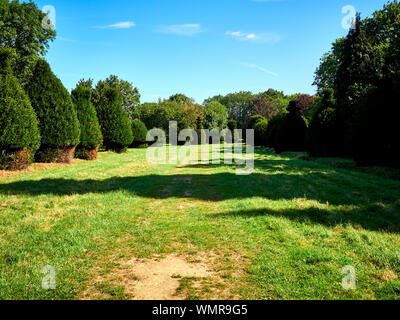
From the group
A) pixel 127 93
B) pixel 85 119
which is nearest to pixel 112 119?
pixel 85 119

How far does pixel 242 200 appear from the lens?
5840 mm

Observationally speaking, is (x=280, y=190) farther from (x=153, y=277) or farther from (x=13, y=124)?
(x=13, y=124)

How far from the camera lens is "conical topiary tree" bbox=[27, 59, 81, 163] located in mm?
Result: 11062

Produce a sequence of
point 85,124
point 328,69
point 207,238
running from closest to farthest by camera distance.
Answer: point 207,238, point 85,124, point 328,69

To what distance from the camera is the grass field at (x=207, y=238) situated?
2568mm

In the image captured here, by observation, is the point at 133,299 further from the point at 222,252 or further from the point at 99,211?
the point at 99,211

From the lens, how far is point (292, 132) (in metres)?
20.5

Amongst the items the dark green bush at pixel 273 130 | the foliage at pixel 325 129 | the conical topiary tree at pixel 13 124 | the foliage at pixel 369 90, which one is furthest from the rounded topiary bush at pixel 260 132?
the conical topiary tree at pixel 13 124

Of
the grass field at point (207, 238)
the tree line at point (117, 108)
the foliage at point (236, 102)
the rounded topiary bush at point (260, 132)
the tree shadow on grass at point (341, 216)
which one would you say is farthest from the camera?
the foliage at point (236, 102)

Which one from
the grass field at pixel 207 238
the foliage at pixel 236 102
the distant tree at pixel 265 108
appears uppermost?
the foliage at pixel 236 102

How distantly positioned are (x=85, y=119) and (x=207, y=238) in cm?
1308

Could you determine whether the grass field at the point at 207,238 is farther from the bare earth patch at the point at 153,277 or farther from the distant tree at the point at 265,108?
the distant tree at the point at 265,108

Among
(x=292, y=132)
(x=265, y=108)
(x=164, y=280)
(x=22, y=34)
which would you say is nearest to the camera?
(x=164, y=280)

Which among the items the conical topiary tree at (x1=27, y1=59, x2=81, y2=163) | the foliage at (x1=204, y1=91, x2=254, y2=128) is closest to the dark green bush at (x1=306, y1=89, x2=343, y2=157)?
the conical topiary tree at (x1=27, y1=59, x2=81, y2=163)
